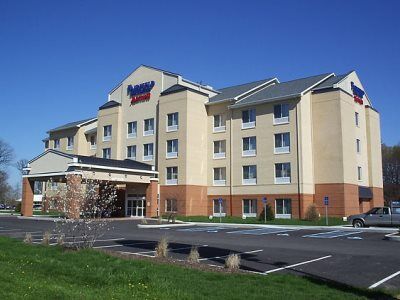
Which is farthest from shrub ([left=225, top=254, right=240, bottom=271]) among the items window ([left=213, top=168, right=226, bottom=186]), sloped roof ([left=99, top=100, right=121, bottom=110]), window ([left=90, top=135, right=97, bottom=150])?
window ([left=90, top=135, right=97, bottom=150])

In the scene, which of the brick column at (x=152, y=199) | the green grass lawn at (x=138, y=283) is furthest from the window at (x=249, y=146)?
the green grass lawn at (x=138, y=283)

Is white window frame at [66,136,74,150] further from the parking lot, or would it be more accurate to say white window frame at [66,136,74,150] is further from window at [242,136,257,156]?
the parking lot

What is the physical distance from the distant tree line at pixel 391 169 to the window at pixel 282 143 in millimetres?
48762

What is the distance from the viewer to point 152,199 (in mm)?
47312

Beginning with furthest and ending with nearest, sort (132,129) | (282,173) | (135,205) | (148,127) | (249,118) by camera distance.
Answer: (132,129), (148,127), (135,205), (249,118), (282,173)

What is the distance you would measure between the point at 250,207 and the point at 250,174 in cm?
330

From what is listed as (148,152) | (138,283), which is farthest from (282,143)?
(138,283)

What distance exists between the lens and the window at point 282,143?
43094 mm

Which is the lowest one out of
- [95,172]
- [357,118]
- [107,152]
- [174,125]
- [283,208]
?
[283,208]

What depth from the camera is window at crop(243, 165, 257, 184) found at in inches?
1780

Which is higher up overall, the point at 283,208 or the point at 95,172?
the point at 95,172

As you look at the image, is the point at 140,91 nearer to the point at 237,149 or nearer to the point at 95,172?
the point at 237,149

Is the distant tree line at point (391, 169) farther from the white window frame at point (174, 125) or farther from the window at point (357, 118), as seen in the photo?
the white window frame at point (174, 125)

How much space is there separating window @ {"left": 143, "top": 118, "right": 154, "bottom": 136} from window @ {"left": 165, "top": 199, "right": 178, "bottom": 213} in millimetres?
8413
